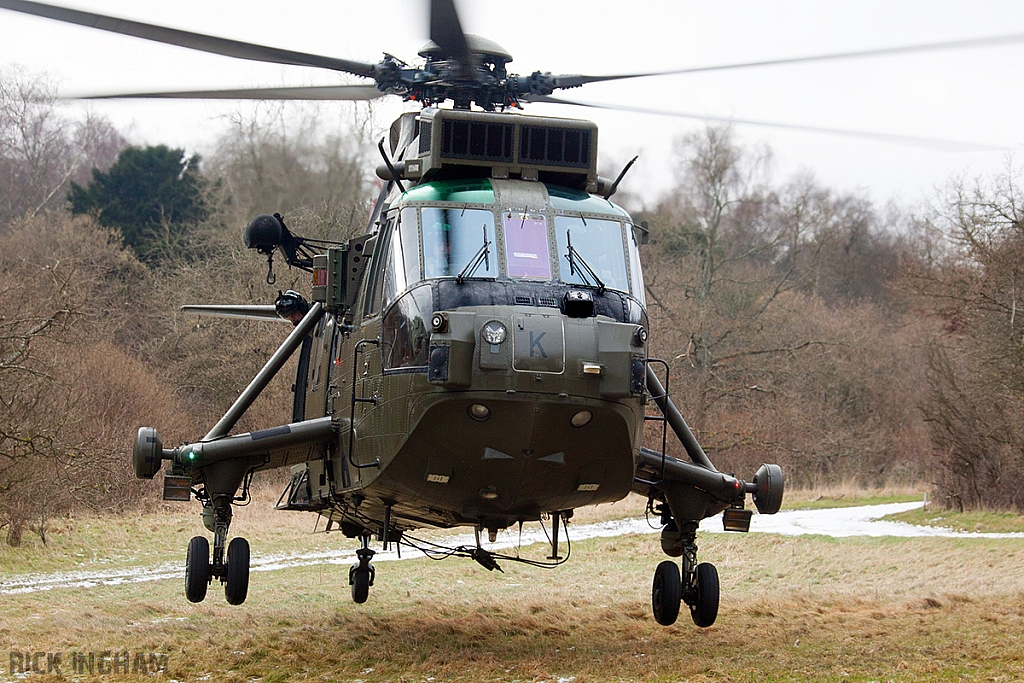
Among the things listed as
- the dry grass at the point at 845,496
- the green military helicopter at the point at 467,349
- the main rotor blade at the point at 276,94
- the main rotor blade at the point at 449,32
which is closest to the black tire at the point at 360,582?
the green military helicopter at the point at 467,349

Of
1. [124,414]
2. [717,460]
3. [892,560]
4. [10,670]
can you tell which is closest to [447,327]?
[10,670]

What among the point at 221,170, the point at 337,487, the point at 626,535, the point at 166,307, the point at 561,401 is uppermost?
the point at 221,170

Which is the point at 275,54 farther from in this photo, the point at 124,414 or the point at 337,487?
the point at 124,414

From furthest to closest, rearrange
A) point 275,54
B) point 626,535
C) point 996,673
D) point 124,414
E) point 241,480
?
point 124,414 → point 626,535 → point 241,480 → point 275,54 → point 996,673

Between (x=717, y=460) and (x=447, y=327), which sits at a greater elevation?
(x=447, y=327)

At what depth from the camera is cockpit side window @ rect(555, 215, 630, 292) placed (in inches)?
390

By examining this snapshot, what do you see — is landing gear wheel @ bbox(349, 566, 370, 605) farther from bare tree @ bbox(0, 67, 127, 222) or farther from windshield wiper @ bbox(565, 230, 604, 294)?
bare tree @ bbox(0, 67, 127, 222)

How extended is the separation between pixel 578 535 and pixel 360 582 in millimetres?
11032

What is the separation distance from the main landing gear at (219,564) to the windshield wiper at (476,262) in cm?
366

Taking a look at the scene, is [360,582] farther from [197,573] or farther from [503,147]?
[503,147]

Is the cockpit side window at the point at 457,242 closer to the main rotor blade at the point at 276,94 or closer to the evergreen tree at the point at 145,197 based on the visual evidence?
the main rotor blade at the point at 276,94

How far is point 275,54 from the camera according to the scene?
420 inches

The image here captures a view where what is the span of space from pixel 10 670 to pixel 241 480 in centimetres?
253

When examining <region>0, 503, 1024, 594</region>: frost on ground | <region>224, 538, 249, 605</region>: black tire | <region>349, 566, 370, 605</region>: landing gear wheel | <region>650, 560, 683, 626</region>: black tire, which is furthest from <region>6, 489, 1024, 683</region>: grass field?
<region>0, 503, 1024, 594</region>: frost on ground
